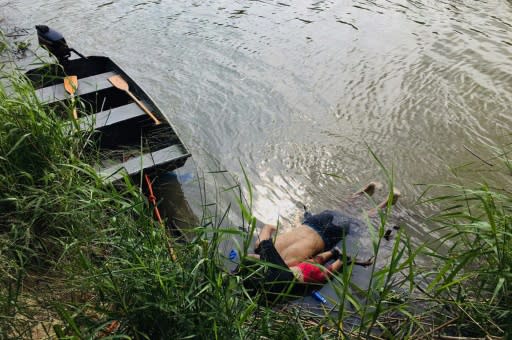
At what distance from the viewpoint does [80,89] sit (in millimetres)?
5496

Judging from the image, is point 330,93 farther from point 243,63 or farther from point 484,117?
point 484,117

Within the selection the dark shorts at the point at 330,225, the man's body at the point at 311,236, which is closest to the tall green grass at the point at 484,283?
the man's body at the point at 311,236

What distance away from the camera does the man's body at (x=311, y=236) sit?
4.09 m

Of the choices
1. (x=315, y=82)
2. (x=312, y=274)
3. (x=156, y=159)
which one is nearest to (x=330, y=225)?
(x=312, y=274)

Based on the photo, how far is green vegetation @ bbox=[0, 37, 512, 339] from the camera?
89.8 inches

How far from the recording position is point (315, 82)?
726 cm

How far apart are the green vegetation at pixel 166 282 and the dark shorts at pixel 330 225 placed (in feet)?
4.18

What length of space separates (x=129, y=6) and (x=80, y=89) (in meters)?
4.90

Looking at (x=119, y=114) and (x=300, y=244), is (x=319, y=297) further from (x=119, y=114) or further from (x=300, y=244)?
(x=119, y=114)

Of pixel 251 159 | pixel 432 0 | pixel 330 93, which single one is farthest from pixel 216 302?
pixel 432 0

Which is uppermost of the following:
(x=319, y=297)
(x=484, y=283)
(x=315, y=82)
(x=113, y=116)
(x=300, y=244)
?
(x=484, y=283)

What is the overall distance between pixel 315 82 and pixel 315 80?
69mm

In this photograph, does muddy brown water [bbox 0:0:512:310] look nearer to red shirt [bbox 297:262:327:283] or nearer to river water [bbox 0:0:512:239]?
river water [bbox 0:0:512:239]

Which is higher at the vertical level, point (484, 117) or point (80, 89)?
point (80, 89)
